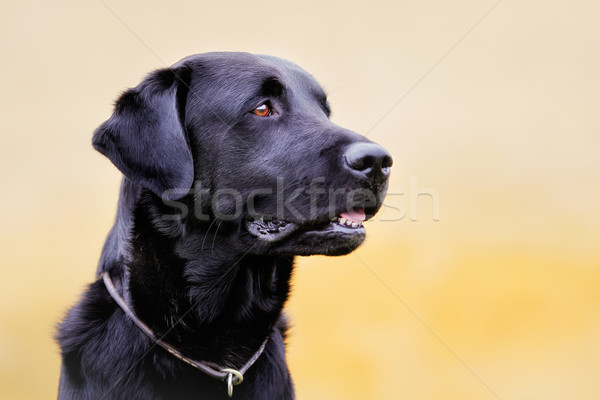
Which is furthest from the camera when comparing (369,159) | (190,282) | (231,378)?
(190,282)

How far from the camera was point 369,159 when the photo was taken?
2.20 meters

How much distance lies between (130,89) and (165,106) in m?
0.18

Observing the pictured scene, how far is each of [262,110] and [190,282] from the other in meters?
0.80

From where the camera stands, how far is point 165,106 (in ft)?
8.07

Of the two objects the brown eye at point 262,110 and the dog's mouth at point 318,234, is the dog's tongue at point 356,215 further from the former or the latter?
the brown eye at point 262,110

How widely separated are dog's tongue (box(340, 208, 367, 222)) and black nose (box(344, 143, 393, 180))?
19 centimetres

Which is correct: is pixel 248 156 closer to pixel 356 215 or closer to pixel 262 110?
pixel 262 110

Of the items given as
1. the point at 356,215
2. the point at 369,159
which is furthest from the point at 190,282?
the point at 369,159

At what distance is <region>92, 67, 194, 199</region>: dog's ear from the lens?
233 centimetres

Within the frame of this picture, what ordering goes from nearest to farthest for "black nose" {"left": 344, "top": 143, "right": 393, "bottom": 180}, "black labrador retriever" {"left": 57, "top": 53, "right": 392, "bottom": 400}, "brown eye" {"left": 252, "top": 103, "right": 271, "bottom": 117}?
1. "black nose" {"left": 344, "top": 143, "right": 393, "bottom": 180}
2. "black labrador retriever" {"left": 57, "top": 53, "right": 392, "bottom": 400}
3. "brown eye" {"left": 252, "top": 103, "right": 271, "bottom": 117}

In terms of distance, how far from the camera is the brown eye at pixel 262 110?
252 centimetres

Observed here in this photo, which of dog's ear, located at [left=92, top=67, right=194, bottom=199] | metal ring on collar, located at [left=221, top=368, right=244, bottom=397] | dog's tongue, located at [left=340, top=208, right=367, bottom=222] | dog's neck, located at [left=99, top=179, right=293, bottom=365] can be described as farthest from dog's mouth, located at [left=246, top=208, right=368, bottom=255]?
metal ring on collar, located at [left=221, top=368, right=244, bottom=397]

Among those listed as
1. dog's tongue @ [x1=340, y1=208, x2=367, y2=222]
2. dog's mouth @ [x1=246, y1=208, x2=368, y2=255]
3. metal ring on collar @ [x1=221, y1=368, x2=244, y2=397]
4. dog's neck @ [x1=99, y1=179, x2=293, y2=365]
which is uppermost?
dog's tongue @ [x1=340, y1=208, x2=367, y2=222]

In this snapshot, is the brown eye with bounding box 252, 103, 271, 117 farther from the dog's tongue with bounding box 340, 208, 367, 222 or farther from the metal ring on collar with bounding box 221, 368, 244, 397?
the metal ring on collar with bounding box 221, 368, 244, 397
